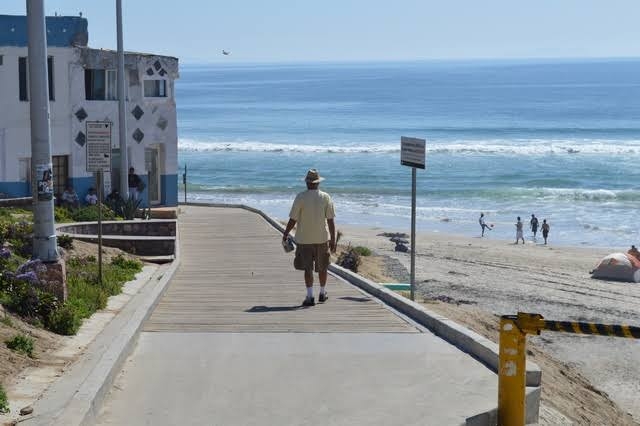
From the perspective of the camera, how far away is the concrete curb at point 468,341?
8.70 meters

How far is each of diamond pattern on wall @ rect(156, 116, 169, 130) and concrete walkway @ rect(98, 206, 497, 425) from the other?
1770 centimetres

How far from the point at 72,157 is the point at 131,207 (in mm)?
Result: 3634

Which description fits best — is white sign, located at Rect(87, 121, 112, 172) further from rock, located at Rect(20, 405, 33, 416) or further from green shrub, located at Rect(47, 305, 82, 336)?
rock, located at Rect(20, 405, 33, 416)

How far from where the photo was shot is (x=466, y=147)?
3504 inches

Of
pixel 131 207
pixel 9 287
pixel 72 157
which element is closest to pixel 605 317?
pixel 131 207

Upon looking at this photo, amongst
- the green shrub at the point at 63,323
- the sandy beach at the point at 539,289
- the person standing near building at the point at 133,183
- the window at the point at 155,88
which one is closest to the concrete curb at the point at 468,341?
the sandy beach at the point at 539,289

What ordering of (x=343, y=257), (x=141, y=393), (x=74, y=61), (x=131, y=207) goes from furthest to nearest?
(x=74, y=61) < (x=131, y=207) < (x=343, y=257) < (x=141, y=393)

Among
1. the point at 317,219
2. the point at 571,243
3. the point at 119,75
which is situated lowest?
the point at 571,243

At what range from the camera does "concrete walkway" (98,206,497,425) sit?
8.25 metres

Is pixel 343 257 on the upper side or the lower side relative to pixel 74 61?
lower

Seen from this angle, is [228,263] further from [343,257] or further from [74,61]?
[74,61]

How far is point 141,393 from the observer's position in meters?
8.77

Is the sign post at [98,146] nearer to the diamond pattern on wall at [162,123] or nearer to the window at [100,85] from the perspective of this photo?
the window at [100,85]

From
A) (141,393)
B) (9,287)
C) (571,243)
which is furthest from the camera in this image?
(571,243)
